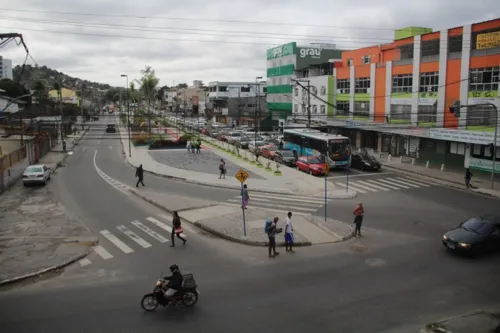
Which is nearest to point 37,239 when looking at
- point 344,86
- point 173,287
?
point 173,287

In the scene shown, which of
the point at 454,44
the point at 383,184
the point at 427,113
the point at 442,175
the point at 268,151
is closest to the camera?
the point at 383,184

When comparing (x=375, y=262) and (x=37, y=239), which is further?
(x=37, y=239)

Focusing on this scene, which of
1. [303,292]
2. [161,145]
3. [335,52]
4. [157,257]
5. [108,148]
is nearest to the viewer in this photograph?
[303,292]

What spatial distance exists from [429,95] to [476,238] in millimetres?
28332

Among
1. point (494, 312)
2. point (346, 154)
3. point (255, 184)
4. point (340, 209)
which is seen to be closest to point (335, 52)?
point (346, 154)

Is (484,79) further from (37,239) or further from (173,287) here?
(37,239)

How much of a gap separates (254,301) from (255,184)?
19469 millimetres

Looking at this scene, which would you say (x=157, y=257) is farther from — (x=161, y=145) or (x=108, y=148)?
(x=108, y=148)

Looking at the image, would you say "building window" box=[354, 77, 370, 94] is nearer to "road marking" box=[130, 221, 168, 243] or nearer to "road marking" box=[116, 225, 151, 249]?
"road marking" box=[130, 221, 168, 243]

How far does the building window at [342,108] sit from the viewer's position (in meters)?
56.5

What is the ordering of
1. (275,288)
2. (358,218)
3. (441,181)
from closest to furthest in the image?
1. (275,288)
2. (358,218)
3. (441,181)

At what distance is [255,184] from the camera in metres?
31.2

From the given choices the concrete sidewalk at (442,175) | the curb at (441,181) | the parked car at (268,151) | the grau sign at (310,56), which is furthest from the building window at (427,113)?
the grau sign at (310,56)

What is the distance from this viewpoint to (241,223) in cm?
2017
